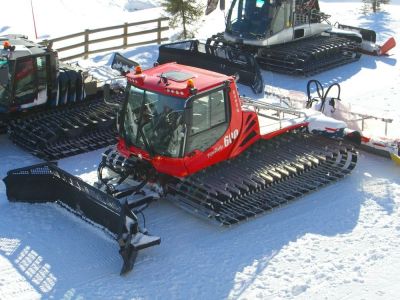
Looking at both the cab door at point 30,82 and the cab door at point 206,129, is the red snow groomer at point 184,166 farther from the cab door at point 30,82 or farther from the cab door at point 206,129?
the cab door at point 30,82

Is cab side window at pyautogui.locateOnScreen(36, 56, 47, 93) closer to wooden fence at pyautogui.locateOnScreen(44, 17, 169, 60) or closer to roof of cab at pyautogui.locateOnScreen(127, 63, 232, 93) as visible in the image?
roof of cab at pyautogui.locateOnScreen(127, 63, 232, 93)

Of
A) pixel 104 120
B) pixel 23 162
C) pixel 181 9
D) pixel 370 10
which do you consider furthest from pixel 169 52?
pixel 370 10

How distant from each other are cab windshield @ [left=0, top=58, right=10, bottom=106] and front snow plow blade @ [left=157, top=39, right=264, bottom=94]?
5.94 m

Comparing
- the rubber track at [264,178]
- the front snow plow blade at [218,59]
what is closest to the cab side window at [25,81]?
the rubber track at [264,178]

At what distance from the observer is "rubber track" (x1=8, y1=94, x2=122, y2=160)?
12.9 meters

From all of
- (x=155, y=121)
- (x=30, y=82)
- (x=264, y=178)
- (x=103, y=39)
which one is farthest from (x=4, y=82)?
(x=103, y=39)

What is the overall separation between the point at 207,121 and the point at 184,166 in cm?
79

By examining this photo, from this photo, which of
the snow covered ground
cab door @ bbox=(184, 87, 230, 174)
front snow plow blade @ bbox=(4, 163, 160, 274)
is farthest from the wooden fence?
cab door @ bbox=(184, 87, 230, 174)

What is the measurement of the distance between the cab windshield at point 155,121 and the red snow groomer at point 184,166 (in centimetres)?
2

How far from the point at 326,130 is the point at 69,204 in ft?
15.9

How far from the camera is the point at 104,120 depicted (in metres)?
13.7

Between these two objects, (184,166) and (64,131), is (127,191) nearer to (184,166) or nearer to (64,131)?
(184,166)

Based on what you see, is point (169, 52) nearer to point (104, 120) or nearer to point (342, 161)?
point (104, 120)

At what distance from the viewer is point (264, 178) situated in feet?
36.6
